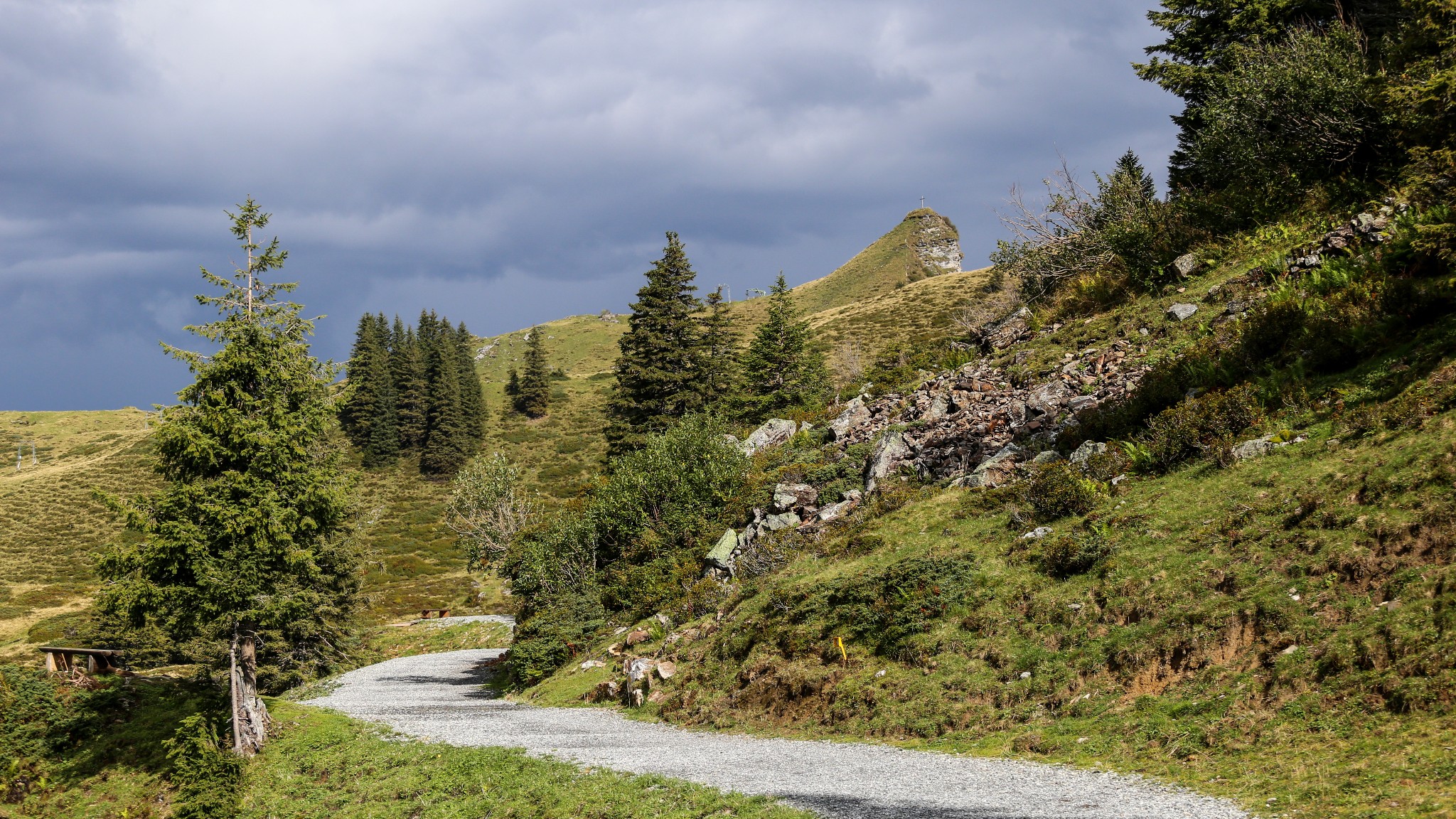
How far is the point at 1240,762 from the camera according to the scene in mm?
8742

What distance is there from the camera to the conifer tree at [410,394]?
94688mm

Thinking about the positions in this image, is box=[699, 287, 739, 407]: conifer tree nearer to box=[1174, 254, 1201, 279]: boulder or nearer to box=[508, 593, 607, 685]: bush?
box=[508, 593, 607, 685]: bush

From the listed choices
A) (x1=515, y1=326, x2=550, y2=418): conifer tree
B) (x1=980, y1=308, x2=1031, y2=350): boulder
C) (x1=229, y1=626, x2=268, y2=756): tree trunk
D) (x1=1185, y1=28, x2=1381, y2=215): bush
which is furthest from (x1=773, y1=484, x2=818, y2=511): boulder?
(x1=515, y1=326, x2=550, y2=418): conifer tree

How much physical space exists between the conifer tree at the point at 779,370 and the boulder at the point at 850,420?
10600 millimetres

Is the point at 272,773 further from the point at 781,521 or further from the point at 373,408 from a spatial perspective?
the point at 373,408

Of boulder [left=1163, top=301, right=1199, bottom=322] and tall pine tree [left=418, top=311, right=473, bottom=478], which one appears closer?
boulder [left=1163, top=301, right=1199, bottom=322]

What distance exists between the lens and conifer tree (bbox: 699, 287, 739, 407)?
149 feet

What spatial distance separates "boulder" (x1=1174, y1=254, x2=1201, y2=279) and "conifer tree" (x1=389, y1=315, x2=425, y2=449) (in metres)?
87.7

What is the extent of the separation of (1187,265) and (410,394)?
90442mm

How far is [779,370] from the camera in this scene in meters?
45.9

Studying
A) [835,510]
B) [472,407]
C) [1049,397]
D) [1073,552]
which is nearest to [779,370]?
[835,510]

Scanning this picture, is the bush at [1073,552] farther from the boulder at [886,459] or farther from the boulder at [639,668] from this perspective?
the boulder at [639,668]

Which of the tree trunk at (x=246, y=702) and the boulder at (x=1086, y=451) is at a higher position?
the boulder at (x=1086, y=451)

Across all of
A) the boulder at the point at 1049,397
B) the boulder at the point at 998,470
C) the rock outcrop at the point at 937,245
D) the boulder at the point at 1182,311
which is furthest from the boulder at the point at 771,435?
the rock outcrop at the point at 937,245
